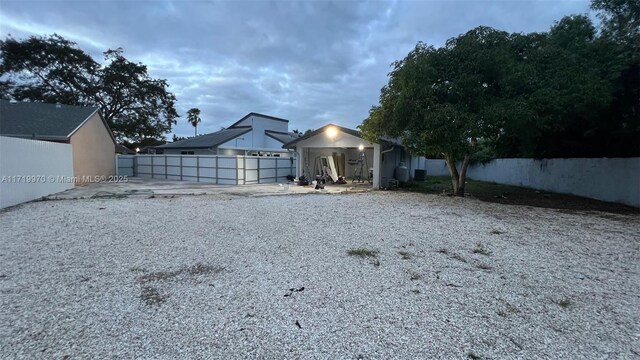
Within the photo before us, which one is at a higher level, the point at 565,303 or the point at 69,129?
the point at 69,129

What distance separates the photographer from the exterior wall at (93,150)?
1723cm

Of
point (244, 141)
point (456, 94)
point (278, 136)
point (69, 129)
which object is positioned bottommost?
point (69, 129)

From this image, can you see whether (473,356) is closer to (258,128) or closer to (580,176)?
(580,176)

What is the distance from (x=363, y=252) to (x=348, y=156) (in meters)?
17.7

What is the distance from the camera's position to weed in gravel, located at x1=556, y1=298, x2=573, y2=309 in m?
3.26

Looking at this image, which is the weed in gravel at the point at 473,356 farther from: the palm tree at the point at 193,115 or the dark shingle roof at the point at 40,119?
the palm tree at the point at 193,115

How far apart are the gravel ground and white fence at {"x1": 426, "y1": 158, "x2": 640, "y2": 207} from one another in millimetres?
5204

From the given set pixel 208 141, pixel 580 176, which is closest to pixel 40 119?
pixel 208 141

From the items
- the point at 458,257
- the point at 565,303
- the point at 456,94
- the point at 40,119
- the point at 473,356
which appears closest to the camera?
the point at 473,356

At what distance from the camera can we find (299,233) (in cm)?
633

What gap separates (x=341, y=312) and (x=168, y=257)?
3061 millimetres

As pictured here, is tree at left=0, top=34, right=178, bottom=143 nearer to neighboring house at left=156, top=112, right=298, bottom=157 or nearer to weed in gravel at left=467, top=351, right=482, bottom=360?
neighboring house at left=156, top=112, right=298, bottom=157

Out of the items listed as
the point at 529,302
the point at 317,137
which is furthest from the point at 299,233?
the point at 317,137

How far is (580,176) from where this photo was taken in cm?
1332
